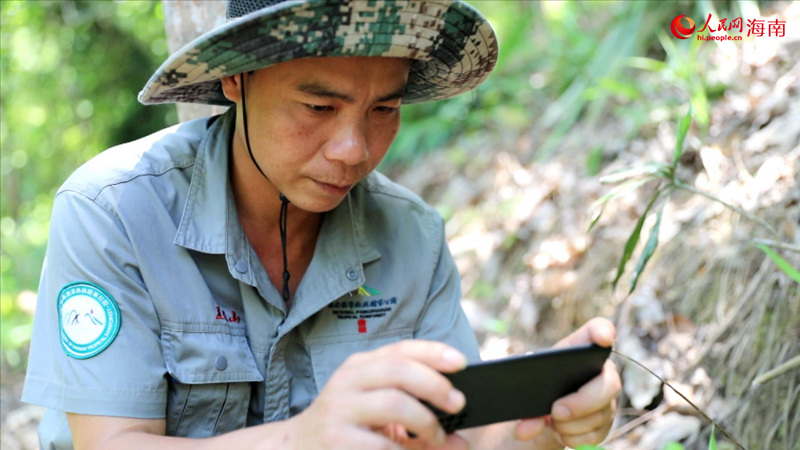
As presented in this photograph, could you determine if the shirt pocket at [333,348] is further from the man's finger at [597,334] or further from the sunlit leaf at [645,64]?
the sunlit leaf at [645,64]

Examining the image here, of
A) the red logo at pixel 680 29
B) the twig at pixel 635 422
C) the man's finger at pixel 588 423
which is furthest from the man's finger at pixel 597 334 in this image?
the red logo at pixel 680 29

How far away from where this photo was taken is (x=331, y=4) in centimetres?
166

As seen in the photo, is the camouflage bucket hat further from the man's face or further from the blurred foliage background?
the blurred foliage background

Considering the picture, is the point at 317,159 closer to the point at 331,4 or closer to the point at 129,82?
the point at 331,4

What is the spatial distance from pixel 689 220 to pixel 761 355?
80 centimetres

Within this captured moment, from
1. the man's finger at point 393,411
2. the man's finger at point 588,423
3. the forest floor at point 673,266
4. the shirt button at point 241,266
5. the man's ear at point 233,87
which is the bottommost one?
the forest floor at point 673,266

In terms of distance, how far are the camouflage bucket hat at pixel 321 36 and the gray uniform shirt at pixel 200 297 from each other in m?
0.26

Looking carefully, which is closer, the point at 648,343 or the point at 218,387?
the point at 218,387

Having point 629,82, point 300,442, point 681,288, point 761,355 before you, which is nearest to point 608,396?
point 300,442

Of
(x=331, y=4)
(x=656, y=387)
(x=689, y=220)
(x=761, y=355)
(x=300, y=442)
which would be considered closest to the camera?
(x=300, y=442)

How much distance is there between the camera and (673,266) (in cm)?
311

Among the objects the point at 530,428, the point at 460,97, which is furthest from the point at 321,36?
the point at 460,97

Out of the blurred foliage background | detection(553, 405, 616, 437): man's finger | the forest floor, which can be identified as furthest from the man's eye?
the blurred foliage background

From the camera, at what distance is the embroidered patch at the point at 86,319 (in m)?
1.71
